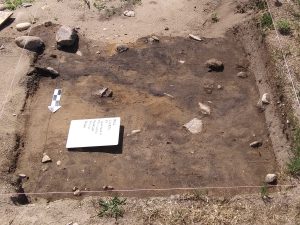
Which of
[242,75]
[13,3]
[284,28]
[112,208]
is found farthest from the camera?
[13,3]

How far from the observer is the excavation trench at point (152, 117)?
19.2 ft

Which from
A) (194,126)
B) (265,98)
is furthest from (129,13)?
(265,98)

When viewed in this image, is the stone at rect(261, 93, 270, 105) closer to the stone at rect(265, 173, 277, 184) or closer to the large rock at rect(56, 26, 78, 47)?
the stone at rect(265, 173, 277, 184)

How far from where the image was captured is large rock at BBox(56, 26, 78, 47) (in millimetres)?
7770

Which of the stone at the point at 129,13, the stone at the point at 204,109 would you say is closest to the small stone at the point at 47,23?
the stone at the point at 129,13

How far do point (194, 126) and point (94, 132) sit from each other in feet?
5.12

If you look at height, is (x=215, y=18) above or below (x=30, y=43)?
below

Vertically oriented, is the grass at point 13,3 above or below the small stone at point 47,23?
above

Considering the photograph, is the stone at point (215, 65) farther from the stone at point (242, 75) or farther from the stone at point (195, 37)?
the stone at point (195, 37)

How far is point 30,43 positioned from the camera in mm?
7684

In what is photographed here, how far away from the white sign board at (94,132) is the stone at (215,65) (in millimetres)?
2049

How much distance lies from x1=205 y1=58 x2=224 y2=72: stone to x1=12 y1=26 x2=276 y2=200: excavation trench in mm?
85

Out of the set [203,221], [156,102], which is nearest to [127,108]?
[156,102]

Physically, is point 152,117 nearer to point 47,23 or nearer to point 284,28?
point 284,28
